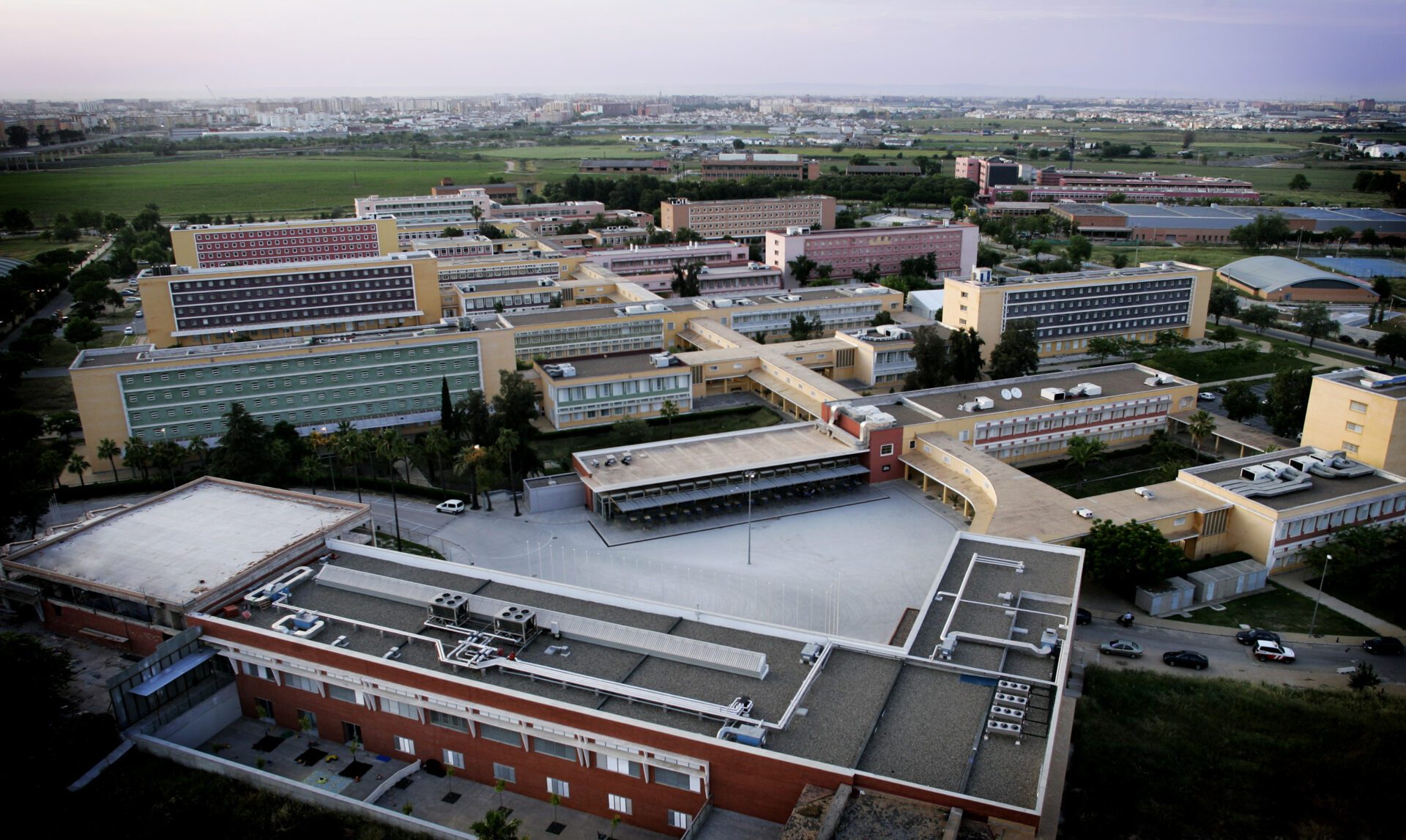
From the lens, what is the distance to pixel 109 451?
4131 centimetres

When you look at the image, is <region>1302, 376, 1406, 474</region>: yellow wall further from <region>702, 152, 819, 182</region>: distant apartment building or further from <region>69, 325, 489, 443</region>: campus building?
<region>702, 152, 819, 182</region>: distant apartment building

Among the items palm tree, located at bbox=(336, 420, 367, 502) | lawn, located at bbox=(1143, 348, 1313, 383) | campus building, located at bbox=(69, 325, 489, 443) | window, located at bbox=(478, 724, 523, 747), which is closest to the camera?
window, located at bbox=(478, 724, 523, 747)

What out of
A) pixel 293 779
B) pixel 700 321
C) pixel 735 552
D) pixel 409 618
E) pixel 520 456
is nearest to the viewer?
pixel 293 779

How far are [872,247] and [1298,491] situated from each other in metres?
53.1

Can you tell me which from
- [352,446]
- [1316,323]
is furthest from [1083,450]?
Answer: [1316,323]

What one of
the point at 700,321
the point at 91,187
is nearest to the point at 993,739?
the point at 700,321

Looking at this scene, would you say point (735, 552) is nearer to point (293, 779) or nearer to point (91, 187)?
point (293, 779)

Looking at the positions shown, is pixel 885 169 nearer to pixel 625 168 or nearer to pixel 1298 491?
pixel 625 168

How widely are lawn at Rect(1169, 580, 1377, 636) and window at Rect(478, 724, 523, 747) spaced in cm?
2296

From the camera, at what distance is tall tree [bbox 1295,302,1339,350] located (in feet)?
208

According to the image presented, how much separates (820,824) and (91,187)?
14207cm

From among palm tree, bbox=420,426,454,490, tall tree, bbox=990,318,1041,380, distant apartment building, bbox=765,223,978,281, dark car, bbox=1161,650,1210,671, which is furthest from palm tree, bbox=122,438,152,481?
distant apartment building, bbox=765,223,978,281

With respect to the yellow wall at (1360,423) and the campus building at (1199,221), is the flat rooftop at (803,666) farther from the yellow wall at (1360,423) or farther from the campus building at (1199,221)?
the campus building at (1199,221)

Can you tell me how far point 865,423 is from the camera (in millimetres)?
41406
